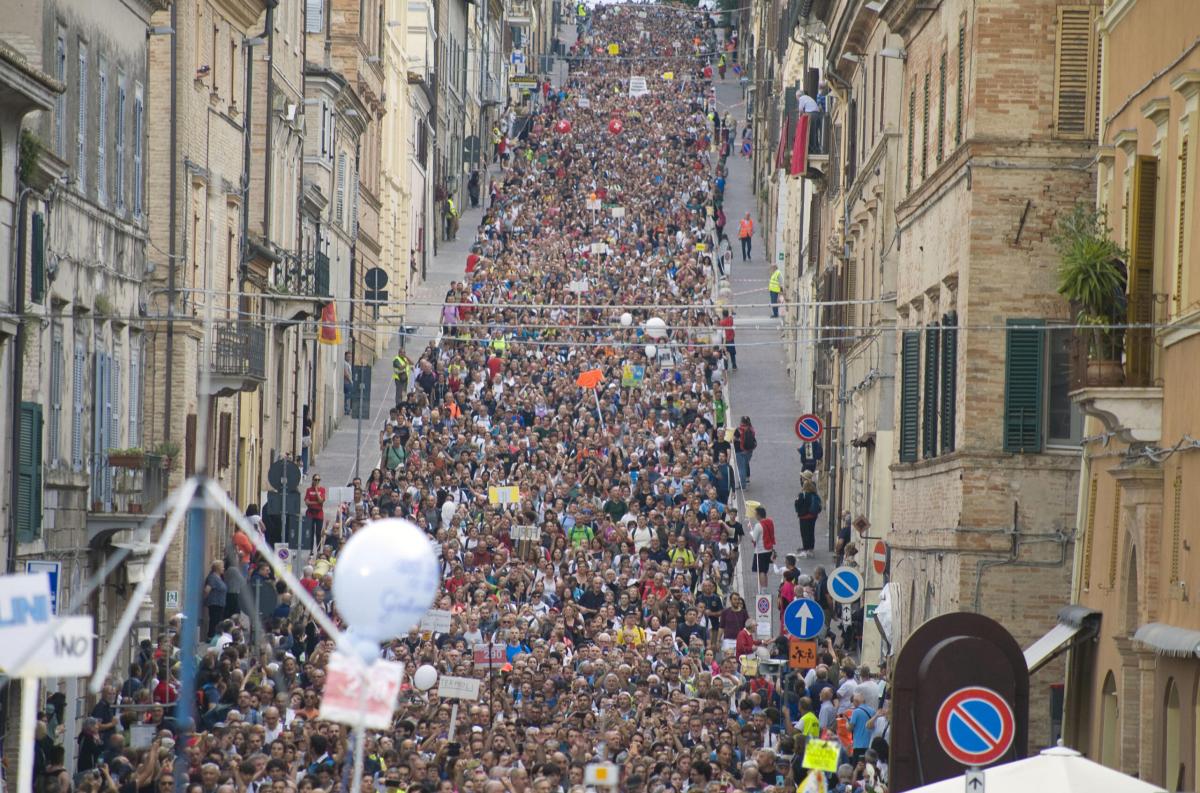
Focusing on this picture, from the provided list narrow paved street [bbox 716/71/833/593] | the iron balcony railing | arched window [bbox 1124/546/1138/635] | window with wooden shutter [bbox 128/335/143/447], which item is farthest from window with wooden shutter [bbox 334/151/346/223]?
arched window [bbox 1124/546/1138/635]

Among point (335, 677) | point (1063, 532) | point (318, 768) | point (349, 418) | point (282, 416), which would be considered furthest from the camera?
point (349, 418)

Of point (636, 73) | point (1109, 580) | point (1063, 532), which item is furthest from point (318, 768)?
point (636, 73)

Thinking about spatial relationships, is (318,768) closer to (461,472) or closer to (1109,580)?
(1109,580)

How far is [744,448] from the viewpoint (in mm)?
48781

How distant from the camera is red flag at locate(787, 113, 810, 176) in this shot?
5294 cm

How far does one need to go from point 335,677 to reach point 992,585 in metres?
17.0

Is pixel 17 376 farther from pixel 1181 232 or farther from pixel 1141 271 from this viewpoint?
pixel 1181 232

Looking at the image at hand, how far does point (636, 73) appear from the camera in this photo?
118125mm

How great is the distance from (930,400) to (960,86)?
3940 mm

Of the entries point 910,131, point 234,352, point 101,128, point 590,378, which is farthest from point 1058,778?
point 590,378

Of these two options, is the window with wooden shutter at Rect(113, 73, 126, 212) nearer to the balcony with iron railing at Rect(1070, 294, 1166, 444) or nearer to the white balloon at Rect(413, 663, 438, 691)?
the white balloon at Rect(413, 663, 438, 691)

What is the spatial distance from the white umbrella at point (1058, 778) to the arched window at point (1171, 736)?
16.1 ft

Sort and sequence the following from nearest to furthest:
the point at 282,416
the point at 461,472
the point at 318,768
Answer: the point at 318,768
the point at 461,472
the point at 282,416

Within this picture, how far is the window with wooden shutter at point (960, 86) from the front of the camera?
29312 millimetres
